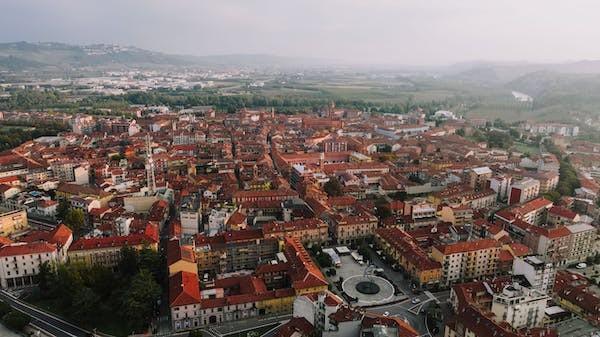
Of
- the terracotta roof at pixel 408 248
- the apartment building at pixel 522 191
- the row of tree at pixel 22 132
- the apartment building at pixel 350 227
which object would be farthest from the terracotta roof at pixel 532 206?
the row of tree at pixel 22 132

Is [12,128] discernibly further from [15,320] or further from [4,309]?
[15,320]

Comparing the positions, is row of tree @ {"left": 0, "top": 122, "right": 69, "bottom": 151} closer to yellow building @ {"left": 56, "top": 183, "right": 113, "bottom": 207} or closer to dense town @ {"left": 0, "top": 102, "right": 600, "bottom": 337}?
dense town @ {"left": 0, "top": 102, "right": 600, "bottom": 337}

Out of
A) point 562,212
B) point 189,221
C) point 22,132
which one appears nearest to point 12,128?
point 22,132

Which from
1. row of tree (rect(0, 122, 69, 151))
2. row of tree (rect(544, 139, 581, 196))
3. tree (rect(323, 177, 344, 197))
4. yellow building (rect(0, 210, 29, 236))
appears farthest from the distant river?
row of tree (rect(544, 139, 581, 196))

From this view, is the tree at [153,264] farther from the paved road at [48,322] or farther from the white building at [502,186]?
the white building at [502,186]

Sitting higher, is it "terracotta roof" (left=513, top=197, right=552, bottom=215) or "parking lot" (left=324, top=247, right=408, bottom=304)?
"terracotta roof" (left=513, top=197, right=552, bottom=215)

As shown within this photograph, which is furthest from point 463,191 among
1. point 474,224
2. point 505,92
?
point 505,92

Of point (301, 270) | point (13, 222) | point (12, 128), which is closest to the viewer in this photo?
point (301, 270)
